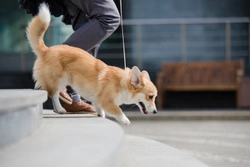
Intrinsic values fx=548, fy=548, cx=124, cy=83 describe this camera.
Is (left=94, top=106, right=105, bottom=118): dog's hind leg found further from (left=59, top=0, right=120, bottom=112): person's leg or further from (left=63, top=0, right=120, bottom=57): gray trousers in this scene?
(left=63, top=0, right=120, bottom=57): gray trousers

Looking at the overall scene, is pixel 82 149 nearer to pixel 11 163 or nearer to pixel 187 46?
pixel 11 163

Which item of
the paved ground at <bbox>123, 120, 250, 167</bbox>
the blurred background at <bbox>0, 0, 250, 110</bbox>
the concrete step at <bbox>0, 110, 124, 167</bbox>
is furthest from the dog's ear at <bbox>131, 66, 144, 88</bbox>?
the blurred background at <bbox>0, 0, 250, 110</bbox>

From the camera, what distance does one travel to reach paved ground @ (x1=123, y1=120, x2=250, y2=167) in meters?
3.73

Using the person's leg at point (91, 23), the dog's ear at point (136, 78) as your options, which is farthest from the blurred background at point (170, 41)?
the dog's ear at point (136, 78)

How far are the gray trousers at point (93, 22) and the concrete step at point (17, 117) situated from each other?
84 centimetres

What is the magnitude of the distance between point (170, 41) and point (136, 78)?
7.01 m

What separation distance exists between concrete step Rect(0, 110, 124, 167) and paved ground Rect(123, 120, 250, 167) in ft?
6.15

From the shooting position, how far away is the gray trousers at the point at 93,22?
93.4 inches

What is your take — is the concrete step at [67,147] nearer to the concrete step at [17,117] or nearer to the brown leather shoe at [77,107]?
the concrete step at [17,117]

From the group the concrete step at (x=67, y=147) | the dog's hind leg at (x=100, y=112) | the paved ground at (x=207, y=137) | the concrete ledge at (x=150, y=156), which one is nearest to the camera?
the concrete step at (x=67, y=147)

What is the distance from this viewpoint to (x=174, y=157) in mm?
2156

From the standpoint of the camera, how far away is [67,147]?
51.4 inches

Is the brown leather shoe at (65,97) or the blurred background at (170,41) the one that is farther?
the blurred background at (170,41)

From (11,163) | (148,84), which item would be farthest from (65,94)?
(11,163)
